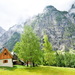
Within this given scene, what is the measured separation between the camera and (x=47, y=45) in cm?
7688

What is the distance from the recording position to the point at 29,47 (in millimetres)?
58125

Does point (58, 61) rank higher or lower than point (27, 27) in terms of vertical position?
lower

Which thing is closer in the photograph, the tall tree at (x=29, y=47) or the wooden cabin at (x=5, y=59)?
the tall tree at (x=29, y=47)

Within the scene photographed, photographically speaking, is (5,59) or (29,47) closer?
(29,47)

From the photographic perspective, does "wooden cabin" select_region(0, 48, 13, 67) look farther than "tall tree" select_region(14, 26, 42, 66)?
Yes

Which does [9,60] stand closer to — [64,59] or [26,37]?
[26,37]

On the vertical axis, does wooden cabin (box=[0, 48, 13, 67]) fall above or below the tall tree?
below

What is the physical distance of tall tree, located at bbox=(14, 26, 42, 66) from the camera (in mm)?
58094

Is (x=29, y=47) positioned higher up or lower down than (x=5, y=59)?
higher up

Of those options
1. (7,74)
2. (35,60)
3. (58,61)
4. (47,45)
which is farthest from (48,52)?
(58,61)

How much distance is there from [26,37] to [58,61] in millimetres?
82901

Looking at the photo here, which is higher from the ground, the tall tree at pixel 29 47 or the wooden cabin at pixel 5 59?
the tall tree at pixel 29 47

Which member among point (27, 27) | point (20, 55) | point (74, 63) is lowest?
point (74, 63)

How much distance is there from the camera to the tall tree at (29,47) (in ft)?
191
